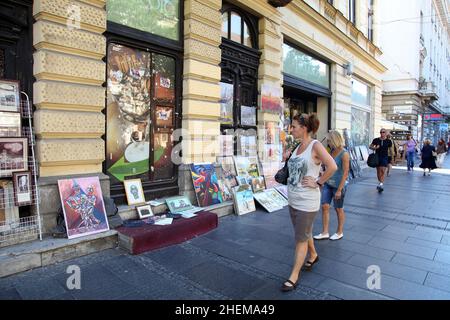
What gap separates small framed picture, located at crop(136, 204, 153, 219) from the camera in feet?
16.9

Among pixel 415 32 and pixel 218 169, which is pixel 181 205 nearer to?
pixel 218 169

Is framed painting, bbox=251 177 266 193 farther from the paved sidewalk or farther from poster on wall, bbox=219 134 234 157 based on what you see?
the paved sidewalk

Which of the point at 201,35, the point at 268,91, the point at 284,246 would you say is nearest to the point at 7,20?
the point at 201,35

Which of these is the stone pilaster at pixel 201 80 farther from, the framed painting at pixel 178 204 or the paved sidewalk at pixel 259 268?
the paved sidewalk at pixel 259 268

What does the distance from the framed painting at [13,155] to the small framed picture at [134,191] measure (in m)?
1.63

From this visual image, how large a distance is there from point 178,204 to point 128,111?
1.87 meters

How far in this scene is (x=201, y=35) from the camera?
6.33 m

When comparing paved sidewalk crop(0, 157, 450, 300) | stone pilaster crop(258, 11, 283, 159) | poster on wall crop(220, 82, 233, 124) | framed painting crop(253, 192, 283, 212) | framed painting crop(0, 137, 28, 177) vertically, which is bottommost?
paved sidewalk crop(0, 157, 450, 300)

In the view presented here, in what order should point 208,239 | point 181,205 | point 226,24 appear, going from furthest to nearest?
point 226,24 → point 181,205 → point 208,239

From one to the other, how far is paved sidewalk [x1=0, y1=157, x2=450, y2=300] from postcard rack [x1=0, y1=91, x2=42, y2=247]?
1.96 feet

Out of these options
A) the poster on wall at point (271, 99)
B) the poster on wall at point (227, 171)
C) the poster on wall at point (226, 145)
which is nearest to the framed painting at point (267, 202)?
the poster on wall at point (227, 171)

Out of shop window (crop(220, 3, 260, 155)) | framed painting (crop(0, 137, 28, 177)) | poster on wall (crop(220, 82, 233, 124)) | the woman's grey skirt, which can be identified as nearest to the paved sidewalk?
the woman's grey skirt

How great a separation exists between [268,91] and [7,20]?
19.2 feet

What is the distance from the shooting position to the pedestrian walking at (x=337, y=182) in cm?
466
